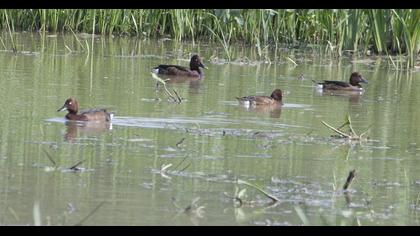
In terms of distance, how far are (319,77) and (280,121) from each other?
4.99m

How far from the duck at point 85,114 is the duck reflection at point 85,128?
0.05m

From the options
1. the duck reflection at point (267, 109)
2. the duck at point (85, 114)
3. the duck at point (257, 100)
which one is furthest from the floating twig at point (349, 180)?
the duck at point (257, 100)

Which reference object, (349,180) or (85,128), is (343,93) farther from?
(349,180)

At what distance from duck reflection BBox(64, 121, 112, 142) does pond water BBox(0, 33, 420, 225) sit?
0.09 ft

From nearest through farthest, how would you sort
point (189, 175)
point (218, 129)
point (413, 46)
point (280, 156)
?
point (189, 175)
point (280, 156)
point (218, 129)
point (413, 46)

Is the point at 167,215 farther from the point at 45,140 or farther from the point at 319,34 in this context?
the point at 319,34

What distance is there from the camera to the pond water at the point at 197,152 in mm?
6820

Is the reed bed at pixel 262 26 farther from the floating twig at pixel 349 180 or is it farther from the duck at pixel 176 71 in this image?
the floating twig at pixel 349 180

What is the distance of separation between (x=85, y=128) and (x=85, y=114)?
36 centimetres

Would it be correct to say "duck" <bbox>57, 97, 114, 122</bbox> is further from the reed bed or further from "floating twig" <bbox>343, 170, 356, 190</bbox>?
the reed bed

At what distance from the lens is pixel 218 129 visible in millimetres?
10195

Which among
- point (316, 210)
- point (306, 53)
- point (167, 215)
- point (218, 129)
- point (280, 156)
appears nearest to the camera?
point (167, 215)

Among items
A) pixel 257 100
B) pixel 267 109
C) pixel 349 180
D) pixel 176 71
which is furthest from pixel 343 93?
pixel 349 180

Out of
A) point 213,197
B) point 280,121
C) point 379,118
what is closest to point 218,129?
point 280,121
